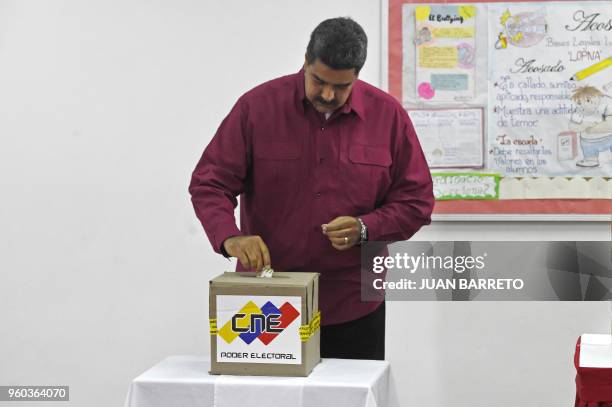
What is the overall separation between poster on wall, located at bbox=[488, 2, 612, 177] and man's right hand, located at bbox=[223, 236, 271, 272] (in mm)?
1350

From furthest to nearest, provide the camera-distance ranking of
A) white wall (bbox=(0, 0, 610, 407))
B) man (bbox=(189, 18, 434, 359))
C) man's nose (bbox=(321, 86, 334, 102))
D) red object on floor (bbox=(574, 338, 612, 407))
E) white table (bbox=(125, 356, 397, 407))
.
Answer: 1. white wall (bbox=(0, 0, 610, 407))
2. man (bbox=(189, 18, 434, 359))
3. man's nose (bbox=(321, 86, 334, 102))
4. white table (bbox=(125, 356, 397, 407))
5. red object on floor (bbox=(574, 338, 612, 407))

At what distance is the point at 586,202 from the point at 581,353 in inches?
58.0

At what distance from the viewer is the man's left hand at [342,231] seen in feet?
7.23

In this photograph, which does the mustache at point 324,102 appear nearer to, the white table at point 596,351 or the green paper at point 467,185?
the white table at point 596,351

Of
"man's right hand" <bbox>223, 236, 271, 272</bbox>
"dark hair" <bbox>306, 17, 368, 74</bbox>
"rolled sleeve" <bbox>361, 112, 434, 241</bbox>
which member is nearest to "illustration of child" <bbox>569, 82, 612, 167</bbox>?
"rolled sleeve" <bbox>361, 112, 434, 241</bbox>

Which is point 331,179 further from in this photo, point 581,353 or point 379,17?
point 379,17

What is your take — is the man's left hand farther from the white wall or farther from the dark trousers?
the white wall

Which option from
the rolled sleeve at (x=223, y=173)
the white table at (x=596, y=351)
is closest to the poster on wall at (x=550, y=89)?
the rolled sleeve at (x=223, y=173)

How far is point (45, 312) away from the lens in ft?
11.2

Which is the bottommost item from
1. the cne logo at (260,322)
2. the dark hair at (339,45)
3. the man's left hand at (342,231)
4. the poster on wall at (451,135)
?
the cne logo at (260,322)

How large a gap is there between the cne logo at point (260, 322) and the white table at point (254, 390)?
0.30ft

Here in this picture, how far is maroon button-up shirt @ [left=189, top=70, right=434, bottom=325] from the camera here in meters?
2.34

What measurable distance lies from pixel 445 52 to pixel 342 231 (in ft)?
4.05

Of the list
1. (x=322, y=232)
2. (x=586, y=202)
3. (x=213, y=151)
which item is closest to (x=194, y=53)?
(x=213, y=151)
